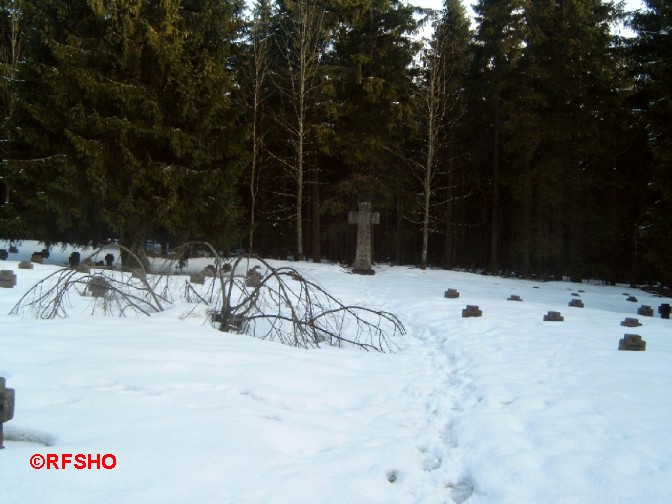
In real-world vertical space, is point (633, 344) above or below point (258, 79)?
below

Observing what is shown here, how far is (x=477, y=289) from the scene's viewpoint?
13688mm

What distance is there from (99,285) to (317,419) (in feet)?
11.1

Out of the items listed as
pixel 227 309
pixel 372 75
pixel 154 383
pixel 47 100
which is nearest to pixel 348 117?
pixel 372 75

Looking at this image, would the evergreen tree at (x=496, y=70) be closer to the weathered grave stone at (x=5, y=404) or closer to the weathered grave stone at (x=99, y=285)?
the weathered grave stone at (x=99, y=285)

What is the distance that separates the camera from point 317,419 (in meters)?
3.55

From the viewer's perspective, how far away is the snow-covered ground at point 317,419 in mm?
2562

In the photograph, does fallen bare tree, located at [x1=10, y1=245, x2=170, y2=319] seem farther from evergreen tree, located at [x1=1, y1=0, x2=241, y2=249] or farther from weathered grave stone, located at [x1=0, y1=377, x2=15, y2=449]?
evergreen tree, located at [x1=1, y1=0, x2=241, y2=249]

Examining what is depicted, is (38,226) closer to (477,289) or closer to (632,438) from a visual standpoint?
(477,289)

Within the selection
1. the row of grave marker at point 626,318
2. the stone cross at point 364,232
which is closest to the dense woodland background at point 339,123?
the stone cross at point 364,232

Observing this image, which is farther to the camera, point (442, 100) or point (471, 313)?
point (442, 100)

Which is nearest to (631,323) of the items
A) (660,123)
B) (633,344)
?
(633,344)

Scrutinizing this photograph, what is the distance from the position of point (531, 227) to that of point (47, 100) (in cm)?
1744

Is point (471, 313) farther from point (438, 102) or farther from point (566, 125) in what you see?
point (566, 125)

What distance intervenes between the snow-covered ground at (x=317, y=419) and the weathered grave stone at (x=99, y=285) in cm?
42
